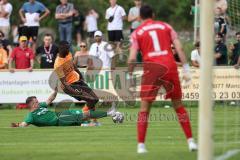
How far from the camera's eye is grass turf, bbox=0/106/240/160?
47.8 feet

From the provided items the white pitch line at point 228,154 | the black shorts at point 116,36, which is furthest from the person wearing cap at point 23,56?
the white pitch line at point 228,154

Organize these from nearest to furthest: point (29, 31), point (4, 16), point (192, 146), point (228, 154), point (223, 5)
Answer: point (228, 154), point (192, 146), point (223, 5), point (29, 31), point (4, 16)

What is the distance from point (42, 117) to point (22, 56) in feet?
24.5

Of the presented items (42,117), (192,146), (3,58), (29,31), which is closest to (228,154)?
(192,146)

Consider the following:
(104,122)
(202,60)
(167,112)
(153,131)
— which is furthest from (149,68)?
(167,112)

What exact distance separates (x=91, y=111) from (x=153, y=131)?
2046 mm

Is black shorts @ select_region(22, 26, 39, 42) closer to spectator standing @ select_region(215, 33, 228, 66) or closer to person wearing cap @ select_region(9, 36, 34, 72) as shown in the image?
person wearing cap @ select_region(9, 36, 34, 72)

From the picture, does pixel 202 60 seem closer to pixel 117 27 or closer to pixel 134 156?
pixel 134 156

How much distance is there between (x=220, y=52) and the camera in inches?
1074

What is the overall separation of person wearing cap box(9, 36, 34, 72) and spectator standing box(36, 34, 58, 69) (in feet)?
1.82

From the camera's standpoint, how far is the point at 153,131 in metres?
19.6

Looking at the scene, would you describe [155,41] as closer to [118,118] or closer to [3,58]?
[118,118]

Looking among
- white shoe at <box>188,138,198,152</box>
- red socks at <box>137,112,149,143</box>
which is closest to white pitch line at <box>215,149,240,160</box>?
white shoe at <box>188,138,198,152</box>

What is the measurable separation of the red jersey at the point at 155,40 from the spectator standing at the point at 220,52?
11769 millimetres
